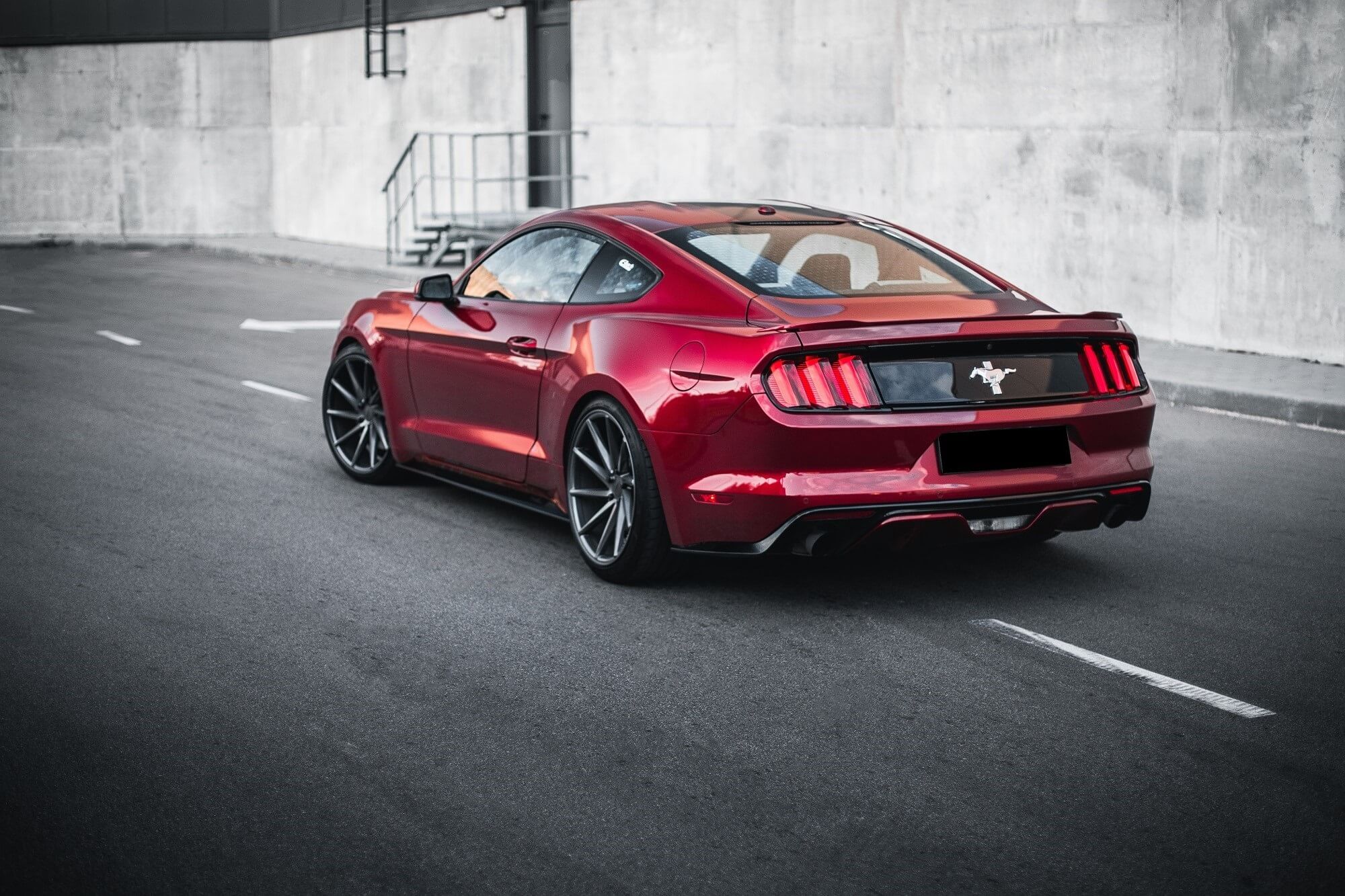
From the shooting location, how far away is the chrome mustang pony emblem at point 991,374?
583 cm

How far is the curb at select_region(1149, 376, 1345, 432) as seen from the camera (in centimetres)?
1084

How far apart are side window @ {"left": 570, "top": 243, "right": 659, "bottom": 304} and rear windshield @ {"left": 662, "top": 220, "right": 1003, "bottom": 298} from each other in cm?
18

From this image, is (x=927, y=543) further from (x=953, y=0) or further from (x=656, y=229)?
(x=953, y=0)

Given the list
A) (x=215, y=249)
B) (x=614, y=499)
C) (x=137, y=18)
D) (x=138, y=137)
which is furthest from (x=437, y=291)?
(x=137, y=18)

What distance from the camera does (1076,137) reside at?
15.1 meters

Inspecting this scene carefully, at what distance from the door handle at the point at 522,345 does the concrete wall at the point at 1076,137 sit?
8.22 m

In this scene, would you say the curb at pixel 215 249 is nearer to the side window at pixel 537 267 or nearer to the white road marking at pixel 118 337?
the white road marking at pixel 118 337

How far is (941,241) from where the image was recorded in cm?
1659

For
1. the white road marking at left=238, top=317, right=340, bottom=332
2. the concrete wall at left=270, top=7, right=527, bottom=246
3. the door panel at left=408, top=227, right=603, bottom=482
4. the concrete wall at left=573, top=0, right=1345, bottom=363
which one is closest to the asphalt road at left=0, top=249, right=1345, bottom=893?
the door panel at left=408, top=227, right=603, bottom=482

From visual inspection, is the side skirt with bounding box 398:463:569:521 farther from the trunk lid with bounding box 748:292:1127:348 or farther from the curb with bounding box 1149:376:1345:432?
the curb with bounding box 1149:376:1345:432

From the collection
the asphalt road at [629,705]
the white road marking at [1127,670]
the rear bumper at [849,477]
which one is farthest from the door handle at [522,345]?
the white road marking at [1127,670]

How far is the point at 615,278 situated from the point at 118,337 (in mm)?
9973

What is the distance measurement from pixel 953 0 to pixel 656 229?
34.9 ft

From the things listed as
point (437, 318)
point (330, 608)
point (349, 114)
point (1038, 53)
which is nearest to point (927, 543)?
point (330, 608)
